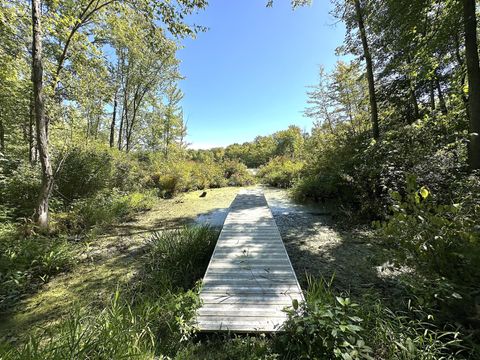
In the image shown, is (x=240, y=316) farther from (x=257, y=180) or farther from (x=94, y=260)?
(x=257, y=180)

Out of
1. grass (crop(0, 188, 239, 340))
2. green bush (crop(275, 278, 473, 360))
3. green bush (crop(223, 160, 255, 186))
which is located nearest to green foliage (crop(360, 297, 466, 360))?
green bush (crop(275, 278, 473, 360))

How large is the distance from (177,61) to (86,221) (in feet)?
42.3

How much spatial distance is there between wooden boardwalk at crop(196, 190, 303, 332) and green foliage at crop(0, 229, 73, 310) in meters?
2.39

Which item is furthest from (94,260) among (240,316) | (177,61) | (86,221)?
(177,61)

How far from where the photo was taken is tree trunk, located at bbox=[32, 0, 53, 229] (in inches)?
162

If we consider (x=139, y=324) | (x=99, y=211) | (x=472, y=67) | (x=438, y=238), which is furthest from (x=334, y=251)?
(x=99, y=211)

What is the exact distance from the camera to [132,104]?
1631 cm

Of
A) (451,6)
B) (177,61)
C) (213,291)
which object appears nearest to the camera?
(213,291)

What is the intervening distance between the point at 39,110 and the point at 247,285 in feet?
16.3

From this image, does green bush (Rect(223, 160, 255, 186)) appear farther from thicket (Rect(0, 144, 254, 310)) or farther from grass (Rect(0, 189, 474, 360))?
grass (Rect(0, 189, 474, 360))

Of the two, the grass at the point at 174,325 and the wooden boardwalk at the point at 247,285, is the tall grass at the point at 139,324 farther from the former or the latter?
the wooden boardwalk at the point at 247,285

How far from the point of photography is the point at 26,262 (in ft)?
10.7

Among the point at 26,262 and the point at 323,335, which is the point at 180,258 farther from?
the point at 323,335

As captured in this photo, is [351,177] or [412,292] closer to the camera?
[412,292]
